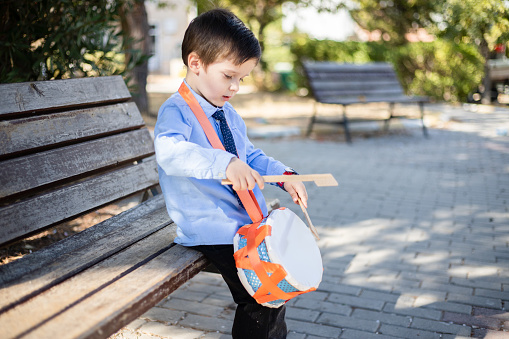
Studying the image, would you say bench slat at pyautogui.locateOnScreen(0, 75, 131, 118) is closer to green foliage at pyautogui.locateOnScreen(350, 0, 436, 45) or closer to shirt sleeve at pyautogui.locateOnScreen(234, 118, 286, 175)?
shirt sleeve at pyautogui.locateOnScreen(234, 118, 286, 175)

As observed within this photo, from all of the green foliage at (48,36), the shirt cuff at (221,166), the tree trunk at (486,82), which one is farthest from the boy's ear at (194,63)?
the tree trunk at (486,82)

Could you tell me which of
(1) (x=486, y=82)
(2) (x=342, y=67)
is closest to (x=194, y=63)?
(2) (x=342, y=67)

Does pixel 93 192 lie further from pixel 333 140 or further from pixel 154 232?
pixel 333 140

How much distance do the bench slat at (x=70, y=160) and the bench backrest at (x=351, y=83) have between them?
17.2 feet

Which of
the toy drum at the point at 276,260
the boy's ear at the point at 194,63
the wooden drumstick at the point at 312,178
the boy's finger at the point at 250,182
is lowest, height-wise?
the toy drum at the point at 276,260

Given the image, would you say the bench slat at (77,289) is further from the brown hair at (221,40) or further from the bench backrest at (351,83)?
Result: the bench backrest at (351,83)

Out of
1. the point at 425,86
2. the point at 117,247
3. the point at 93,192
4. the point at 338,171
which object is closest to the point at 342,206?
the point at 338,171

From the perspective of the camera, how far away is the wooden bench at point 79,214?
1510 millimetres

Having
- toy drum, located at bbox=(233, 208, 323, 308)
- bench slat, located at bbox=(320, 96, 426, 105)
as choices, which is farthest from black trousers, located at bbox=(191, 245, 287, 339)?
bench slat, located at bbox=(320, 96, 426, 105)

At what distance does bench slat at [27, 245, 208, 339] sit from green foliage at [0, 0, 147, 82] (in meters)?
2.00

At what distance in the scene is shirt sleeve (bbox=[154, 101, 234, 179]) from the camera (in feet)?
5.95

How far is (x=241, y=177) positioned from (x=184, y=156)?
234 millimetres

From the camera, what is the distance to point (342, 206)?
488cm

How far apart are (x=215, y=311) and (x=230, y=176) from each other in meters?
1.32
